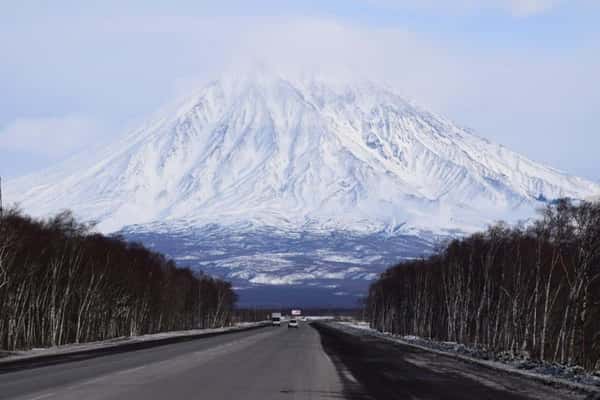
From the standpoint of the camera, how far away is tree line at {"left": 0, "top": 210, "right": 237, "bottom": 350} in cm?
6650

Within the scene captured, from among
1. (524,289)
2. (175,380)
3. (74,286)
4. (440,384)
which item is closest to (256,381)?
(175,380)

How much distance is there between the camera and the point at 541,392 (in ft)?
88.2

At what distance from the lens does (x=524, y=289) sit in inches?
3066

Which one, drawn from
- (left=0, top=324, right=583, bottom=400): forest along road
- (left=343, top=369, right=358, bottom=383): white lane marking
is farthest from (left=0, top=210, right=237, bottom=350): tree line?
(left=343, top=369, right=358, bottom=383): white lane marking

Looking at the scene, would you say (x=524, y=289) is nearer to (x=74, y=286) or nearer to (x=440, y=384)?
(x=74, y=286)

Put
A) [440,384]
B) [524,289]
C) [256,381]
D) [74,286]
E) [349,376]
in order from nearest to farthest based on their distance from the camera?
[256,381] < [440,384] < [349,376] < [524,289] < [74,286]

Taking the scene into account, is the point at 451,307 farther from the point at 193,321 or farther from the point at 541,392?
the point at 541,392

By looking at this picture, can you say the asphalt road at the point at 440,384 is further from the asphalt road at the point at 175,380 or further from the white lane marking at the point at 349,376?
the asphalt road at the point at 175,380

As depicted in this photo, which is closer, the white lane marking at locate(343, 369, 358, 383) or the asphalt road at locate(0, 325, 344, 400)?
the asphalt road at locate(0, 325, 344, 400)

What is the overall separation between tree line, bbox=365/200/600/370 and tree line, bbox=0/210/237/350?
31.6 meters

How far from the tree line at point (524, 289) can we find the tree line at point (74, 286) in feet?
104

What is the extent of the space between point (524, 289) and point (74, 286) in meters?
37.3

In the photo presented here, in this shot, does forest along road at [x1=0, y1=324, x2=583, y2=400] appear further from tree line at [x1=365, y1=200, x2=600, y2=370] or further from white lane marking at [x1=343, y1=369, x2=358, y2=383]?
tree line at [x1=365, y1=200, x2=600, y2=370]

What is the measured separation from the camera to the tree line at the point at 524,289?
59.9m
